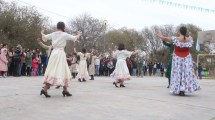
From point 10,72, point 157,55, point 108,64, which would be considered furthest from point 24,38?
point 157,55

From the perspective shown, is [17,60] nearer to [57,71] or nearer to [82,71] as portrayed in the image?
[82,71]

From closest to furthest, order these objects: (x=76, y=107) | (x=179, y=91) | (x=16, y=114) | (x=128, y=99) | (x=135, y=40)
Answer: (x=16, y=114) < (x=76, y=107) < (x=128, y=99) < (x=179, y=91) < (x=135, y=40)

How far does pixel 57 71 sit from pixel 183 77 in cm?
402

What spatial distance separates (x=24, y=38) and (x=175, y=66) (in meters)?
32.8

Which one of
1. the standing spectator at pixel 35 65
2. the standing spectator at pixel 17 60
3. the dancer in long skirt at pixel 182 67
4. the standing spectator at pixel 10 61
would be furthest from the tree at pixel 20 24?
the dancer in long skirt at pixel 182 67

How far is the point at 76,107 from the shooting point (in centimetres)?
717

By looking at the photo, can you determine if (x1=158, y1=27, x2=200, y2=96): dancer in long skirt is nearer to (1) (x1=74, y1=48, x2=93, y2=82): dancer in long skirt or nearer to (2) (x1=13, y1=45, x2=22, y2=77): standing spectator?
(1) (x1=74, y1=48, x2=93, y2=82): dancer in long skirt

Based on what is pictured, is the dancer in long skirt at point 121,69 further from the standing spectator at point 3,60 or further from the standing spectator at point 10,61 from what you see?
the standing spectator at point 10,61

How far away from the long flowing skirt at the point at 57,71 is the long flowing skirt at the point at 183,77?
357 cm

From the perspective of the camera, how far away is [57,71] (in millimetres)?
8633

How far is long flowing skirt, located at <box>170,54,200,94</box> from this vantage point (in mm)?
10531

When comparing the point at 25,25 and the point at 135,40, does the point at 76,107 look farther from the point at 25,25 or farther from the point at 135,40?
the point at 135,40

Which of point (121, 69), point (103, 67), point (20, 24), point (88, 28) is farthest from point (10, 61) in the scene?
point (88, 28)

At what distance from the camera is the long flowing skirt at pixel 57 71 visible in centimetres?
855
